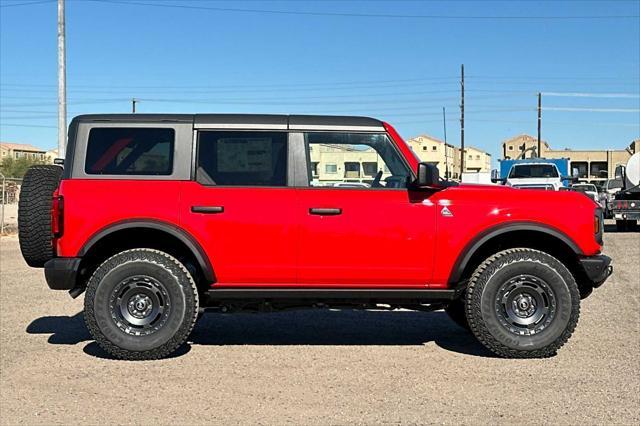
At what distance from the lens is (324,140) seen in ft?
19.7

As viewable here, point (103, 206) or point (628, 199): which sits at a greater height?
point (628, 199)

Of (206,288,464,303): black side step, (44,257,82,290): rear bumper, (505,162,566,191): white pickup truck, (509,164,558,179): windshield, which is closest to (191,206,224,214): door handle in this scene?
(206,288,464,303): black side step

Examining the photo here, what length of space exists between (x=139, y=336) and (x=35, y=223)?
4.48ft

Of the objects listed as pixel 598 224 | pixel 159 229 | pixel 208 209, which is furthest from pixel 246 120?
pixel 598 224

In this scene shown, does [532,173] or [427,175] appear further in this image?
[532,173]

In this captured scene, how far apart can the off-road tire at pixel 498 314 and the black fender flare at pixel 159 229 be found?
7.87 ft

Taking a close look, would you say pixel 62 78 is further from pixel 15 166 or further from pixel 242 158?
pixel 15 166

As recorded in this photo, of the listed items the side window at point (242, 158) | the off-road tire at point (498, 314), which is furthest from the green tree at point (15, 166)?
the off-road tire at point (498, 314)

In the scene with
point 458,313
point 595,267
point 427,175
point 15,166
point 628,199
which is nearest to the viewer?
point 427,175

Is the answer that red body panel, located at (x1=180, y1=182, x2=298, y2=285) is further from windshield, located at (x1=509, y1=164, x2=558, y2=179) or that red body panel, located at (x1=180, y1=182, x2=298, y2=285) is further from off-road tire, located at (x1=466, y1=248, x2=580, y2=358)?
windshield, located at (x1=509, y1=164, x2=558, y2=179)

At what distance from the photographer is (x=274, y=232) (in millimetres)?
5812

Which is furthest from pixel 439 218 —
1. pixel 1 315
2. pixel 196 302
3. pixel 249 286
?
pixel 1 315

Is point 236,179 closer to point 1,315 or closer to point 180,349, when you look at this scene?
point 180,349

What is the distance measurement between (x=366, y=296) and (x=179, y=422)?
2174 mm
